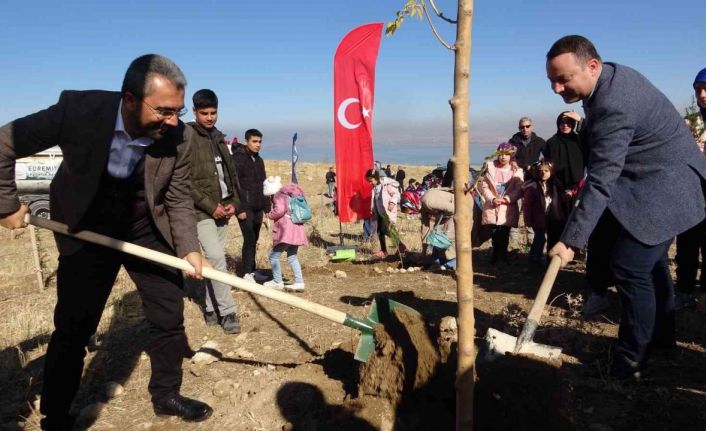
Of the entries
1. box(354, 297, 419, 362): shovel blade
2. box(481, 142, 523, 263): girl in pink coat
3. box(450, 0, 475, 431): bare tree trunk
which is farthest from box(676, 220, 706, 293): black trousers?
box(450, 0, 475, 431): bare tree trunk

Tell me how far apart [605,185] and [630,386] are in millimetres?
1321

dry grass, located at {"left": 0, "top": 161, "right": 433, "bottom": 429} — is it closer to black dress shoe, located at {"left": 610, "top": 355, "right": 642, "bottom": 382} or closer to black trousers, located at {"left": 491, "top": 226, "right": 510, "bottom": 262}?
black trousers, located at {"left": 491, "top": 226, "right": 510, "bottom": 262}

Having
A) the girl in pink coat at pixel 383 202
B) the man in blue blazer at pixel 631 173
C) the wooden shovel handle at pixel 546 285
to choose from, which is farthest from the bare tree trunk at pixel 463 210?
the girl in pink coat at pixel 383 202

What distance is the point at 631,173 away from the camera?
9.38ft

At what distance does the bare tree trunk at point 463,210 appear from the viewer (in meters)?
1.95

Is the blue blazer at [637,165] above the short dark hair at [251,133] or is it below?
below

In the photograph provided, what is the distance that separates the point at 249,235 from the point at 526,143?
14.9ft

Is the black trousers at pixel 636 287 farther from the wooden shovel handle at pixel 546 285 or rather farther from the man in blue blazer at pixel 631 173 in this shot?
the wooden shovel handle at pixel 546 285

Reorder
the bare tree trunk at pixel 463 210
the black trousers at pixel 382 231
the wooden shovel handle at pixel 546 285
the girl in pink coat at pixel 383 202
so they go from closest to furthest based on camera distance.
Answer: the bare tree trunk at pixel 463 210 < the wooden shovel handle at pixel 546 285 < the girl in pink coat at pixel 383 202 < the black trousers at pixel 382 231

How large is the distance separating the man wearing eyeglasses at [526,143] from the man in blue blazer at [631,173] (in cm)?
470

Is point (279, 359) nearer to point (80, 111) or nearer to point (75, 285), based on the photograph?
point (75, 285)

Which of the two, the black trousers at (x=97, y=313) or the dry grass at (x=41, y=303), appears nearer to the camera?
the black trousers at (x=97, y=313)

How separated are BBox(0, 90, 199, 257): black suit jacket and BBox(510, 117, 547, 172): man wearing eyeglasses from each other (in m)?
5.96

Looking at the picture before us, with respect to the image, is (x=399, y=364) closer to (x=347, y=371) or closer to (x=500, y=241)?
(x=347, y=371)
